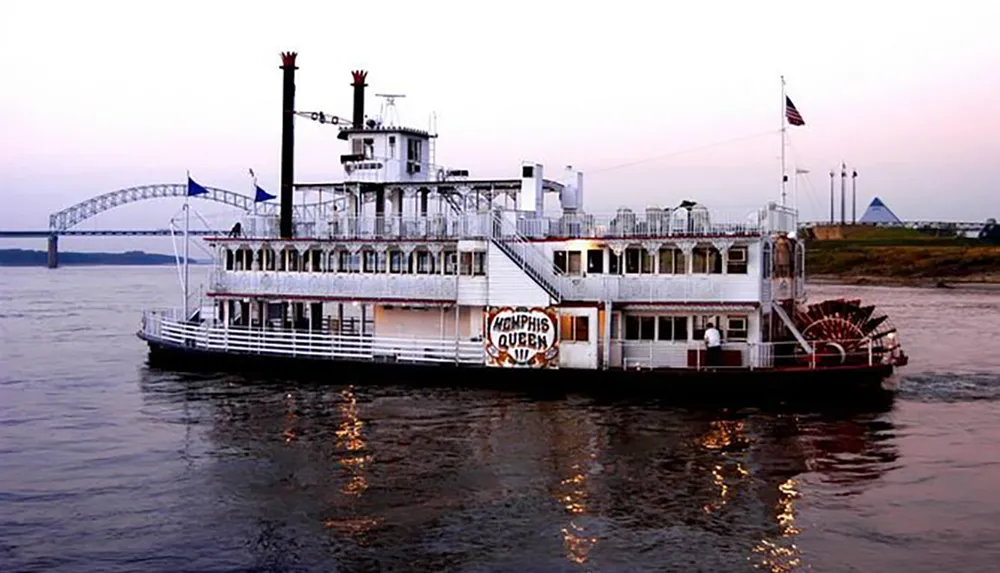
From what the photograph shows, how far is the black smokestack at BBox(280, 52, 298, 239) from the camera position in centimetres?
4322

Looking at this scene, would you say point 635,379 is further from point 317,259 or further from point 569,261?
point 317,259

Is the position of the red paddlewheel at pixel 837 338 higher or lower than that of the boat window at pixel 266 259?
lower

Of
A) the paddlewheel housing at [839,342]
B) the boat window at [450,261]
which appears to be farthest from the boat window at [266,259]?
the paddlewheel housing at [839,342]

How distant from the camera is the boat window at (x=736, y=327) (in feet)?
114

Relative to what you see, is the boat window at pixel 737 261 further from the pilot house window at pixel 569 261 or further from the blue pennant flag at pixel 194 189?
the blue pennant flag at pixel 194 189

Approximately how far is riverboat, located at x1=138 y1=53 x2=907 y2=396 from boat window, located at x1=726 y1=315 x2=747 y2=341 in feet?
→ 0.16

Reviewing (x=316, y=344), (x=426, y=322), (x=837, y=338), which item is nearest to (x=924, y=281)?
(x=837, y=338)

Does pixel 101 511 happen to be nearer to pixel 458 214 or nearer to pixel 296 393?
pixel 296 393

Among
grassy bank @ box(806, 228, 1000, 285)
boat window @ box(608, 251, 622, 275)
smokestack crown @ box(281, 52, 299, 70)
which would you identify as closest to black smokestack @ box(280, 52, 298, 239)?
smokestack crown @ box(281, 52, 299, 70)

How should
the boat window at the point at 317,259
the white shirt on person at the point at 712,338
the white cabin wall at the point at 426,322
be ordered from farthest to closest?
the boat window at the point at 317,259
the white cabin wall at the point at 426,322
the white shirt on person at the point at 712,338

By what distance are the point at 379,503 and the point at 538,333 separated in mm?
14774

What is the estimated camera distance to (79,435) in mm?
29969

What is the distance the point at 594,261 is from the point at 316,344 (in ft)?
37.2

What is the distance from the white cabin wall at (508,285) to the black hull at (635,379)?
2412 millimetres
